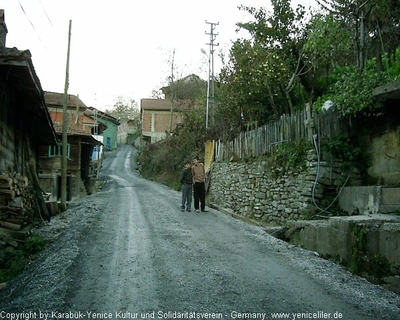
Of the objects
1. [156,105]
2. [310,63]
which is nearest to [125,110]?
[156,105]

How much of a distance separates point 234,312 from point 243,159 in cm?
1086

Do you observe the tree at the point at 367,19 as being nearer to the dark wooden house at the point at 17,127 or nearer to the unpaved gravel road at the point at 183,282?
the unpaved gravel road at the point at 183,282

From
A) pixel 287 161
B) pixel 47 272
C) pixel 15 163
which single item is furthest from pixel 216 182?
pixel 47 272

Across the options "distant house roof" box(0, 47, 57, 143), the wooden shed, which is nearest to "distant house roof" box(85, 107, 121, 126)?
"distant house roof" box(0, 47, 57, 143)

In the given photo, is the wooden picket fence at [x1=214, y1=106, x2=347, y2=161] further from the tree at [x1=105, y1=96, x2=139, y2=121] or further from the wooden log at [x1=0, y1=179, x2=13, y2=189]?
the tree at [x1=105, y1=96, x2=139, y2=121]

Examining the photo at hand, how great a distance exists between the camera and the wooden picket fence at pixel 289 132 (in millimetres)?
10047

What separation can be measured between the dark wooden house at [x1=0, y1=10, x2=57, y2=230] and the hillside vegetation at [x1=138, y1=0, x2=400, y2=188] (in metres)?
5.93

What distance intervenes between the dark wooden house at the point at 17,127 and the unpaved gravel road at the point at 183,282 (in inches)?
45.8

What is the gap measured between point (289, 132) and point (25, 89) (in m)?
7.28

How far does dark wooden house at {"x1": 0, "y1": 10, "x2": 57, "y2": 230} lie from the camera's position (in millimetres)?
7074

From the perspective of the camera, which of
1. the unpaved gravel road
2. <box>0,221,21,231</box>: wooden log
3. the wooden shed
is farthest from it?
<box>0,221,21,231</box>: wooden log

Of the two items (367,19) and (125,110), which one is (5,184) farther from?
(125,110)

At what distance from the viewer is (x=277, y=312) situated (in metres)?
4.24

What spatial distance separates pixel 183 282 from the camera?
17.1 ft
